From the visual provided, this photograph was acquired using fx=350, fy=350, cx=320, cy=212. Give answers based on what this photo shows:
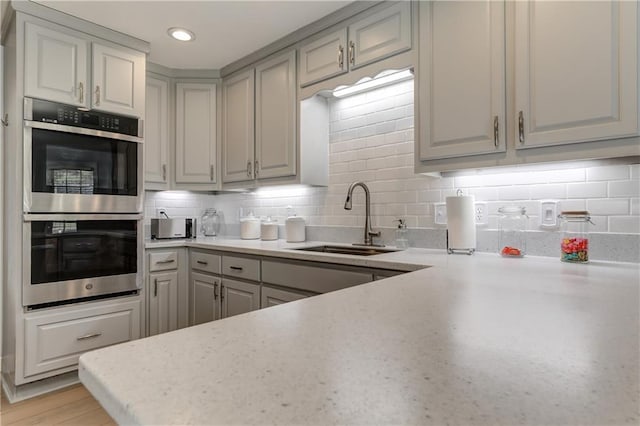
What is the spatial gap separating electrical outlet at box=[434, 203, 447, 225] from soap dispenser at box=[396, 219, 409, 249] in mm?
203

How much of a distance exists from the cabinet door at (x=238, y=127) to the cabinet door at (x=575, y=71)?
1952mm

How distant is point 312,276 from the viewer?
6.27 ft

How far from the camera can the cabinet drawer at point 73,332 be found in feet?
6.76

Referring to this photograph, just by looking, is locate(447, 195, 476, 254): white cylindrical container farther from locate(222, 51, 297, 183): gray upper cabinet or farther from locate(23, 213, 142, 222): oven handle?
locate(23, 213, 142, 222): oven handle

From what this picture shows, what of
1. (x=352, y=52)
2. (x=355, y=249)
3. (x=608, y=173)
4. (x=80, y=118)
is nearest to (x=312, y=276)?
(x=355, y=249)

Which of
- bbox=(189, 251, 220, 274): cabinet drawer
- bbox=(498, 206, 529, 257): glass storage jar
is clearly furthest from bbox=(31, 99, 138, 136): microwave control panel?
bbox=(498, 206, 529, 257): glass storage jar

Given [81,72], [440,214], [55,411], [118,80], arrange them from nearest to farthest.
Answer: [55,411]
[440,214]
[81,72]
[118,80]

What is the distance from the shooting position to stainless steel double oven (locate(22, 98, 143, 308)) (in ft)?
6.77

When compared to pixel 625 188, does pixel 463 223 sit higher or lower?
lower

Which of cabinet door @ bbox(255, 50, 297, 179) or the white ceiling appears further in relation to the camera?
cabinet door @ bbox(255, 50, 297, 179)

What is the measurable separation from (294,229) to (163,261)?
41.2 inches

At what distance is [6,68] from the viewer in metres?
2.36

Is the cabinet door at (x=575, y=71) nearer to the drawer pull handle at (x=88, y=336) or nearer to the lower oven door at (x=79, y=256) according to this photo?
the lower oven door at (x=79, y=256)

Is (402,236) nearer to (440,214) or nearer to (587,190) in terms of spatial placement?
(440,214)
